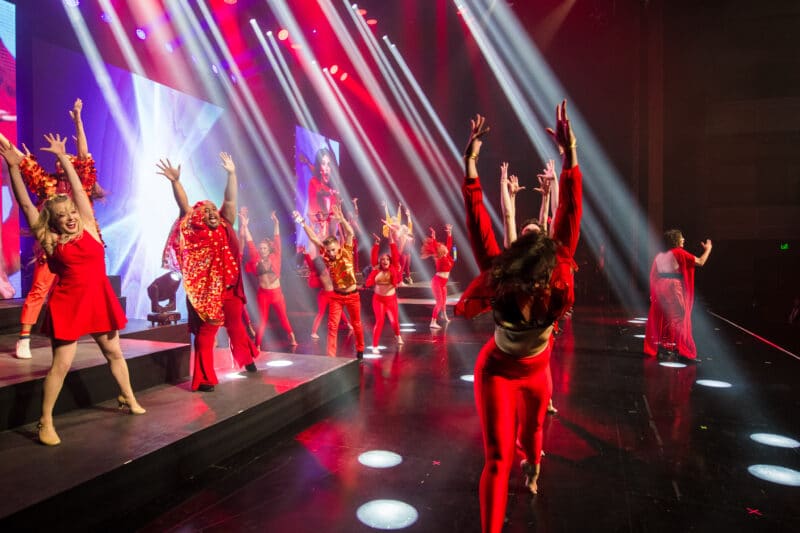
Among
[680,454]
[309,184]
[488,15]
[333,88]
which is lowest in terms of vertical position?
[680,454]

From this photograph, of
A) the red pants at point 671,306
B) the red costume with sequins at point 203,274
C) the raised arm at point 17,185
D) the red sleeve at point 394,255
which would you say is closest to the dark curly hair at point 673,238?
the red pants at point 671,306

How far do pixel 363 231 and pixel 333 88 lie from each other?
11.7ft

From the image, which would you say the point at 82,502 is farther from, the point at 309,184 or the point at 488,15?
the point at 488,15

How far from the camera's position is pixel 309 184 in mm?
10383

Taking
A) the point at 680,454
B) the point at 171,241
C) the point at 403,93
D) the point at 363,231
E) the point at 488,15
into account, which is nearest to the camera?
the point at 680,454

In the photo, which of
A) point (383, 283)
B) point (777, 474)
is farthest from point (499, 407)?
point (383, 283)

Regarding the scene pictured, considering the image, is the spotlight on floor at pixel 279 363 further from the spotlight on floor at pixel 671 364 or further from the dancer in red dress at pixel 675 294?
the dancer in red dress at pixel 675 294

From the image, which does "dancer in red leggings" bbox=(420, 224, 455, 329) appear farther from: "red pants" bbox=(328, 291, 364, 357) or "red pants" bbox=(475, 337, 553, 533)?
"red pants" bbox=(475, 337, 553, 533)

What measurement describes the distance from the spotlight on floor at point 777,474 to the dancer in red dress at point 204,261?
331cm

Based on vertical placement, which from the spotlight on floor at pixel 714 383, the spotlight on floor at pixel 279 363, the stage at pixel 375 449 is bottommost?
the spotlight on floor at pixel 714 383

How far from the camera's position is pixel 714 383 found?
179 inches

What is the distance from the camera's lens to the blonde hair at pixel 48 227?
100 inches

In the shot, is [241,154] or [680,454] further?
[241,154]

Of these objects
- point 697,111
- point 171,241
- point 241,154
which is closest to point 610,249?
point 697,111
